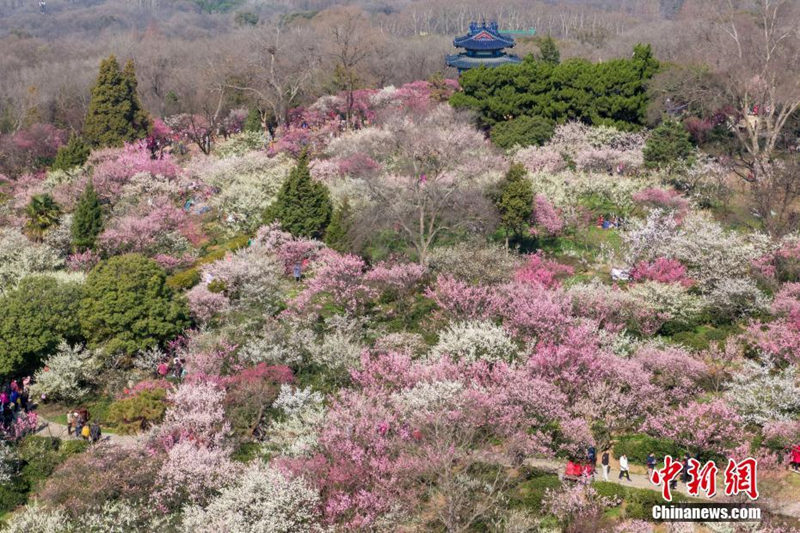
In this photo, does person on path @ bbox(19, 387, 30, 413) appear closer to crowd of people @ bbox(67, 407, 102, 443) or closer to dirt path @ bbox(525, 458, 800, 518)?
crowd of people @ bbox(67, 407, 102, 443)

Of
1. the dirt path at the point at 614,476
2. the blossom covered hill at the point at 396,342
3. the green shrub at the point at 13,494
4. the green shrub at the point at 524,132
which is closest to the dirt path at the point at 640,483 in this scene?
the dirt path at the point at 614,476

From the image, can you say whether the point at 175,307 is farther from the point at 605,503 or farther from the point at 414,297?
the point at 605,503

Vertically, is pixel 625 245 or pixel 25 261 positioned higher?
pixel 25 261

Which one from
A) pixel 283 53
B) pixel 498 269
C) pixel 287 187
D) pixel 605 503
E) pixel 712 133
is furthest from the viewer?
pixel 283 53

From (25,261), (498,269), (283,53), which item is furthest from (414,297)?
(283,53)

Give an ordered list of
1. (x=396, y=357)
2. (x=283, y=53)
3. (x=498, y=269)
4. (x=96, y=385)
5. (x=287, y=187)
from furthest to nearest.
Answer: (x=283, y=53)
(x=287, y=187)
(x=498, y=269)
(x=96, y=385)
(x=396, y=357)
